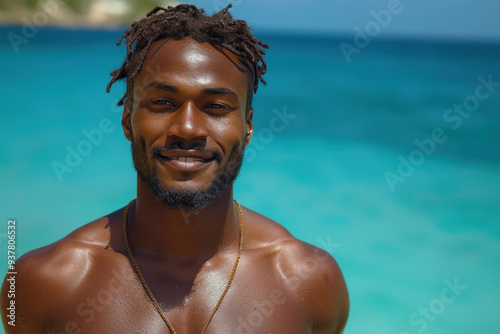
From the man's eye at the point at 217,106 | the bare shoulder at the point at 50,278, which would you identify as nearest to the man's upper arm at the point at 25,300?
the bare shoulder at the point at 50,278

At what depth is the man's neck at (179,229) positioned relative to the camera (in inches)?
88.3

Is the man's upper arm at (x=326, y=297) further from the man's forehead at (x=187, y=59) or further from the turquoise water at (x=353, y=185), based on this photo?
the turquoise water at (x=353, y=185)

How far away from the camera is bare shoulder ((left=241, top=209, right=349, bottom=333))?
2.40 m

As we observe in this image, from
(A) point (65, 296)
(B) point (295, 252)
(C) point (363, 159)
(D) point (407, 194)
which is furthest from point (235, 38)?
(C) point (363, 159)

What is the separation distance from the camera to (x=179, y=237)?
2.27m

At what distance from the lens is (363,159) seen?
1184cm

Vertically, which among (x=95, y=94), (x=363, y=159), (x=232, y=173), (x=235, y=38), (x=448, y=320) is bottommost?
(x=448, y=320)

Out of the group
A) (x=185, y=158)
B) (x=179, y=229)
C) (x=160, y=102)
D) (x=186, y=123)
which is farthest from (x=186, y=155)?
(x=179, y=229)

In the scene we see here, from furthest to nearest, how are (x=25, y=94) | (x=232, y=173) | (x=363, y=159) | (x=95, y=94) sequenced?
(x=95, y=94) → (x=25, y=94) → (x=363, y=159) → (x=232, y=173)

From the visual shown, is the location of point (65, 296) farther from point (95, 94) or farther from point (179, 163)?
point (95, 94)

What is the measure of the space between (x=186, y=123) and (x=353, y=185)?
8.63m

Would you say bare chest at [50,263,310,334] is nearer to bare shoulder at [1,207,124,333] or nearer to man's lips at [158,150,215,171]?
bare shoulder at [1,207,124,333]

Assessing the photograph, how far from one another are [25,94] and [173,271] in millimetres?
14950

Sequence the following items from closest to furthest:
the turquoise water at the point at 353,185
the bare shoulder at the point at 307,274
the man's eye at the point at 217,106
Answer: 1. the man's eye at the point at 217,106
2. the bare shoulder at the point at 307,274
3. the turquoise water at the point at 353,185
